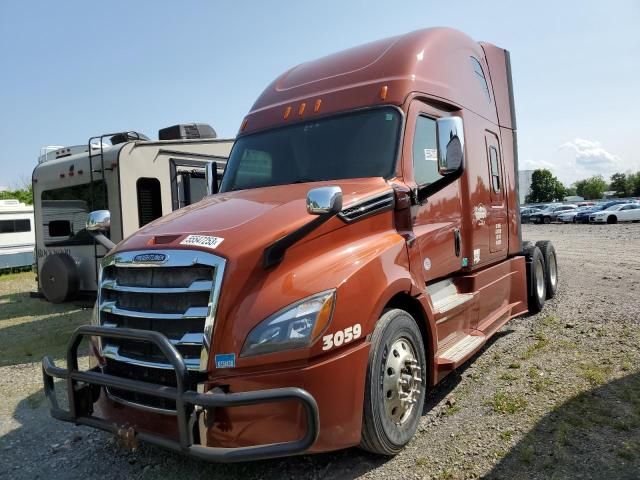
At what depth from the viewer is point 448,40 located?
5.45 meters

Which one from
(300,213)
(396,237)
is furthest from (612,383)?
(300,213)

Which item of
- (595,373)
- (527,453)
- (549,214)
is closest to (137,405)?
(527,453)

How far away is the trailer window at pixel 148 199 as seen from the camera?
8398 millimetres

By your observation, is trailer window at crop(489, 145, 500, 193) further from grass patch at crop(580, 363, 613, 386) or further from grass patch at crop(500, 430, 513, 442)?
grass patch at crop(500, 430, 513, 442)

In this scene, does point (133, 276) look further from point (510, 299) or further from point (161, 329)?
point (510, 299)

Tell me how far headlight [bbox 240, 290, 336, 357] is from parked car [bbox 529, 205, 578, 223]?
4518cm

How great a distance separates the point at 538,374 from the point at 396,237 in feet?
7.59

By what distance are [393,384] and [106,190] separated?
646cm

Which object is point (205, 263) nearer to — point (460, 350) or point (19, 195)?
point (460, 350)

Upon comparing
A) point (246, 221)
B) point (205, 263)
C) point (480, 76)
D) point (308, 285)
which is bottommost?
point (308, 285)

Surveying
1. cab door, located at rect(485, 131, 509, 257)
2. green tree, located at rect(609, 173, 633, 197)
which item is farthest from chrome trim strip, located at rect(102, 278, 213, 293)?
green tree, located at rect(609, 173, 633, 197)

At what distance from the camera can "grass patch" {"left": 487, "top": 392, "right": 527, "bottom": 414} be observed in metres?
4.15

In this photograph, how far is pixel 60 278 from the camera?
8.35 meters

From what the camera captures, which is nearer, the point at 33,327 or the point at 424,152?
the point at 424,152
